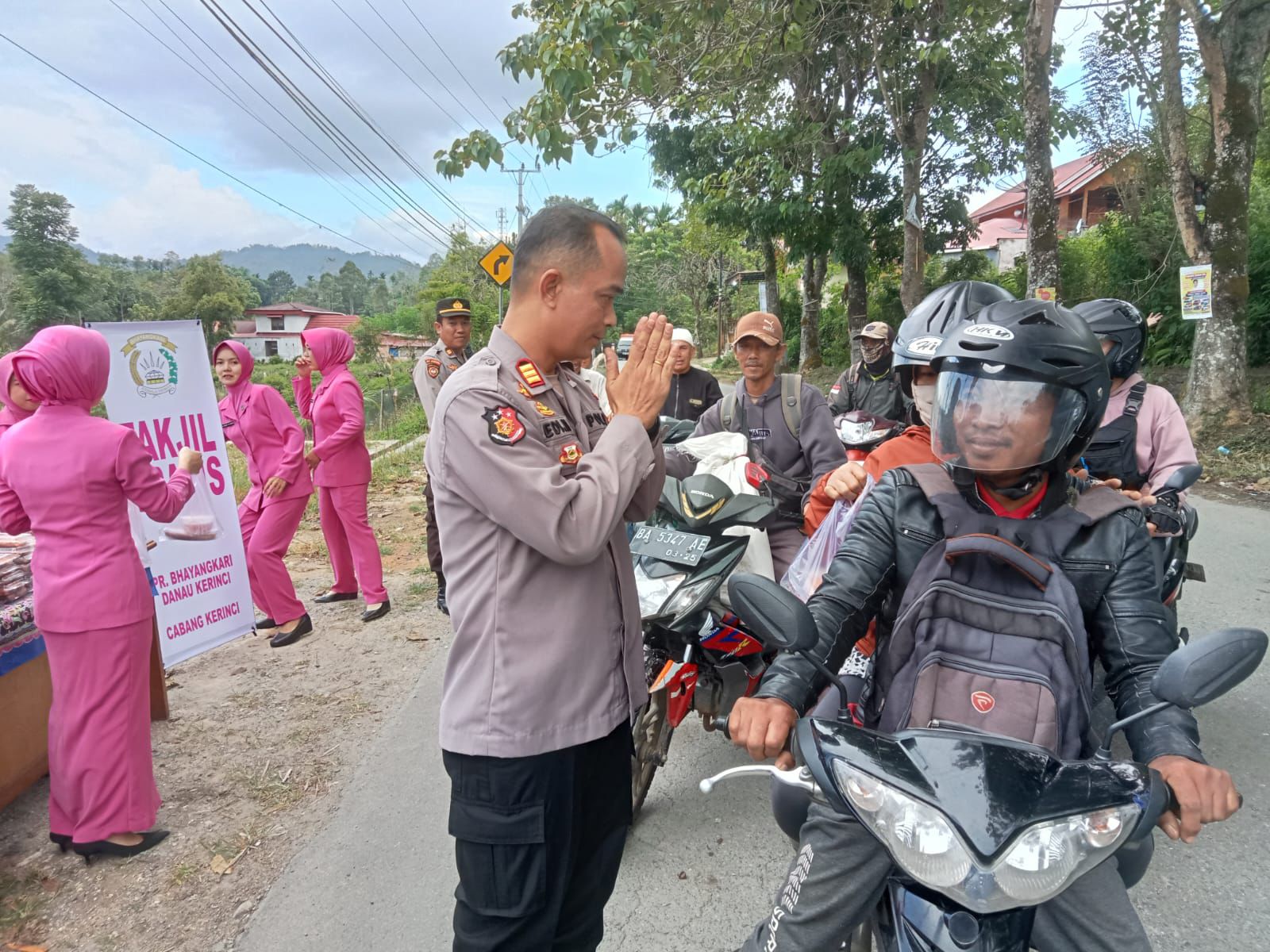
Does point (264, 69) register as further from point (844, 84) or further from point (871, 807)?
point (871, 807)

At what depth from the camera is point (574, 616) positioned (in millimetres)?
1598

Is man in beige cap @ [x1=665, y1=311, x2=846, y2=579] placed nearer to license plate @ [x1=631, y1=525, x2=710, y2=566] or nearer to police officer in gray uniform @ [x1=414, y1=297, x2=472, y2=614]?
license plate @ [x1=631, y1=525, x2=710, y2=566]

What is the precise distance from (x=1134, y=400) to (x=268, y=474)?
4832 millimetres

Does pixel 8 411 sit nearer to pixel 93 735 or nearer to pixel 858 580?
pixel 93 735

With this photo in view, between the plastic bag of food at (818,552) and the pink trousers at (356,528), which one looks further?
the pink trousers at (356,528)

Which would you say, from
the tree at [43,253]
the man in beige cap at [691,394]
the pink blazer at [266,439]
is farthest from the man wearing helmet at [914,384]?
the tree at [43,253]

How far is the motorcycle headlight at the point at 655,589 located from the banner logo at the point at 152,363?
284cm

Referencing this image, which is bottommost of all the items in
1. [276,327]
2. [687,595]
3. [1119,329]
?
[687,595]

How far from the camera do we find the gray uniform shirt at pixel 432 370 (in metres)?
5.32

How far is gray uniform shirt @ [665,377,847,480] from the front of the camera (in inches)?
145

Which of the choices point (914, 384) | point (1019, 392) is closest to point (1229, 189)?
point (914, 384)

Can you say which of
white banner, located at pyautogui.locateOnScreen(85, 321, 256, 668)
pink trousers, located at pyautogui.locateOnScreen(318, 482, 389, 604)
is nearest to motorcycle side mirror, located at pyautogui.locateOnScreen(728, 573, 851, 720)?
white banner, located at pyautogui.locateOnScreen(85, 321, 256, 668)

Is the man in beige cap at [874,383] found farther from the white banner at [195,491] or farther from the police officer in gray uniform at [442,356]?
the white banner at [195,491]

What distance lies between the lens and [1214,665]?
127cm
